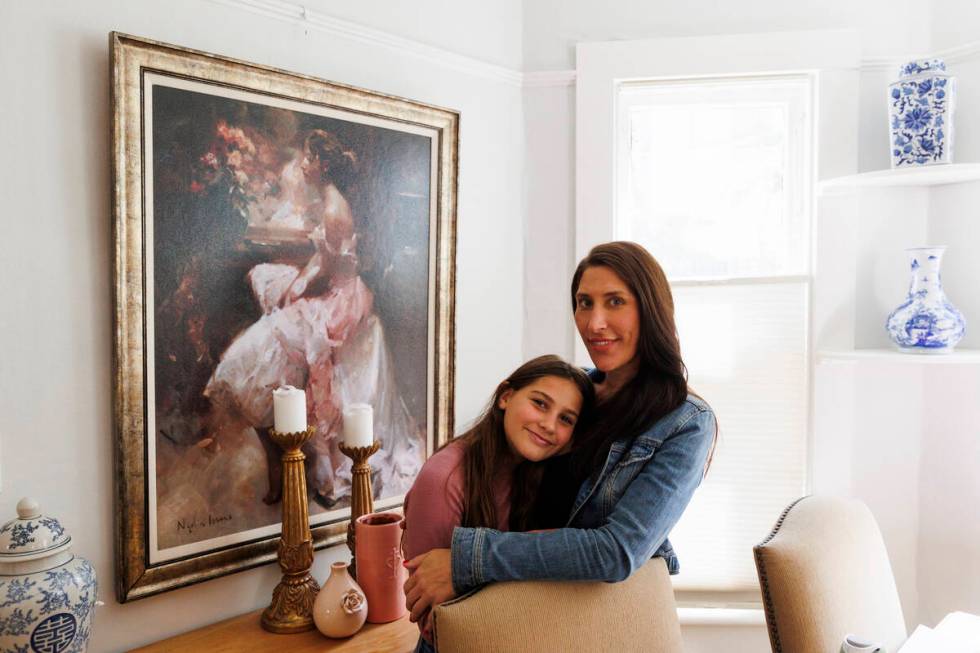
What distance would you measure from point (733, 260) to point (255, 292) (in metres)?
1.53

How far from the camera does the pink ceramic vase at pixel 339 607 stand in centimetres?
164

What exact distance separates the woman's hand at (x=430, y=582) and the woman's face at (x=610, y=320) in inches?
20.6

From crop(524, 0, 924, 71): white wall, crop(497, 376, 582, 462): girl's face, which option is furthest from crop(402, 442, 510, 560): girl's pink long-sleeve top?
crop(524, 0, 924, 71): white wall

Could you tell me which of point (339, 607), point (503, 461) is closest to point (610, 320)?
point (503, 461)

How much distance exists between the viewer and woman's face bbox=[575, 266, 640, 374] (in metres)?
1.48

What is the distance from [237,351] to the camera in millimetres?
1704

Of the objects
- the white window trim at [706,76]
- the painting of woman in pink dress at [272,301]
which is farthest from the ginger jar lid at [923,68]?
the painting of woman in pink dress at [272,301]

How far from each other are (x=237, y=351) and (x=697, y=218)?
1.52 m

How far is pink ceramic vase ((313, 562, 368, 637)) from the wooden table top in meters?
0.03

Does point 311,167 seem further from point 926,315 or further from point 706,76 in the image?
point 926,315

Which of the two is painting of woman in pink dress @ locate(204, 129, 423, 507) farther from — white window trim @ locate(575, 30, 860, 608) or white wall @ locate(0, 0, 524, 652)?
white window trim @ locate(575, 30, 860, 608)

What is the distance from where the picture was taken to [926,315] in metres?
2.03

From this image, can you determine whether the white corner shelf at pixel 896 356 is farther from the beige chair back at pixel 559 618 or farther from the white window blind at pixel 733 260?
the beige chair back at pixel 559 618

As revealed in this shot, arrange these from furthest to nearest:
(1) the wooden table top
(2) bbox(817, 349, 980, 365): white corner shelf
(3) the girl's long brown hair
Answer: (2) bbox(817, 349, 980, 365): white corner shelf
(1) the wooden table top
(3) the girl's long brown hair
